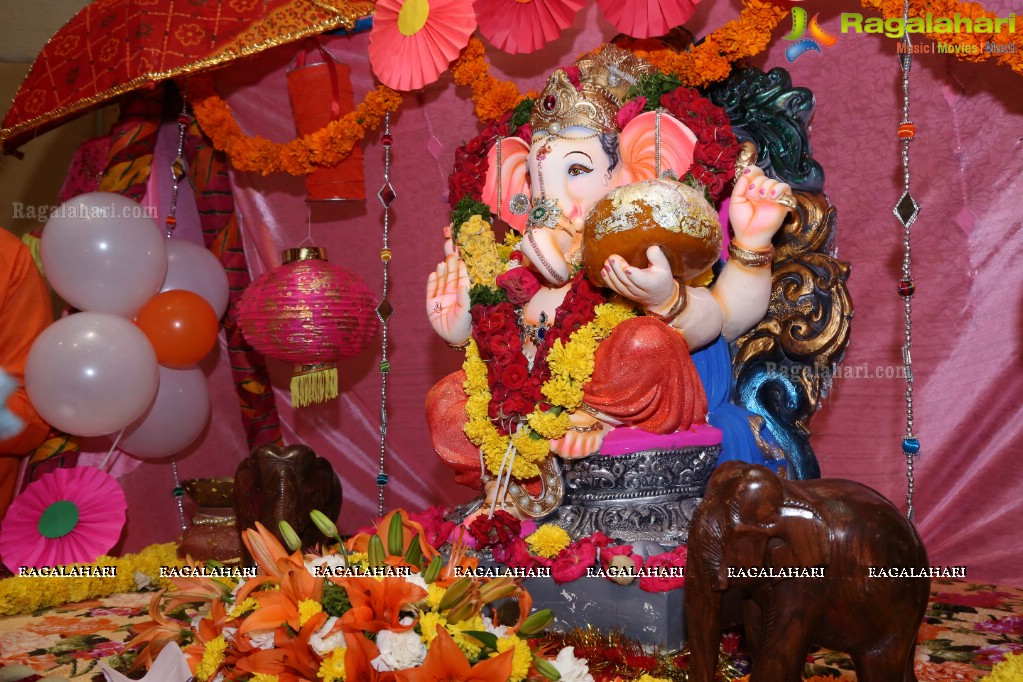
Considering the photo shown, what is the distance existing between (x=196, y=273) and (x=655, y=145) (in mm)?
2285

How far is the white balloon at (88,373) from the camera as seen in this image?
3.74m

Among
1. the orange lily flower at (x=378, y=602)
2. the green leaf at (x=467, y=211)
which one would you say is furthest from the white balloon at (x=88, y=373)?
the orange lily flower at (x=378, y=602)

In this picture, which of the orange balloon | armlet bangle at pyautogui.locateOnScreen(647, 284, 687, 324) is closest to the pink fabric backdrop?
armlet bangle at pyautogui.locateOnScreen(647, 284, 687, 324)

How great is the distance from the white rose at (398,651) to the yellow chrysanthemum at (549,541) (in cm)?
78

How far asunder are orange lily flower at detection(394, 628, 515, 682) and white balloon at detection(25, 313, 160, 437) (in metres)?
2.29

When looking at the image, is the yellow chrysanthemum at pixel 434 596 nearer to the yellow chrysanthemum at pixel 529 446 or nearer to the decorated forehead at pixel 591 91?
the yellow chrysanthemum at pixel 529 446

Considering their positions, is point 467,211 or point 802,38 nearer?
point 467,211

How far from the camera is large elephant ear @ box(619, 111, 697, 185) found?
3.10 meters

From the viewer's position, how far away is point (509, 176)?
136 inches

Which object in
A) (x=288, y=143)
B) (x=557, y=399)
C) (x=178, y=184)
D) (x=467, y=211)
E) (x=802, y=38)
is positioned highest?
(x=802, y=38)

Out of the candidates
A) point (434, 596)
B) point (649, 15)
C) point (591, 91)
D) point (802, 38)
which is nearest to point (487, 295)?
point (591, 91)

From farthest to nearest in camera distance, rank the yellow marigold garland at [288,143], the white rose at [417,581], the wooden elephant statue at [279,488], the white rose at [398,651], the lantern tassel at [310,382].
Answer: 1. the yellow marigold garland at [288,143]
2. the lantern tassel at [310,382]
3. the wooden elephant statue at [279,488]
4. the white rose at [417,581]
5. the white rose at [398,651]

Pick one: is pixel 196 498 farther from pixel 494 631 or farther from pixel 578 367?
pixel 494 631

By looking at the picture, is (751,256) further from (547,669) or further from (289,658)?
(289,658)
